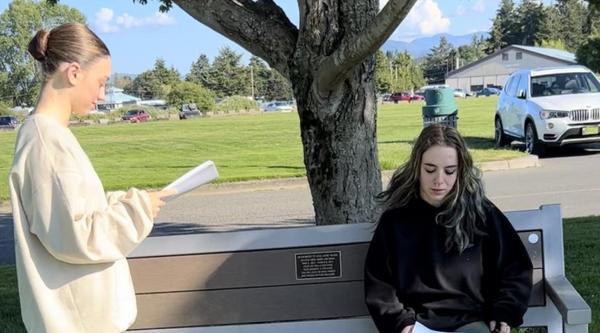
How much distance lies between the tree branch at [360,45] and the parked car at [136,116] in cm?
5825

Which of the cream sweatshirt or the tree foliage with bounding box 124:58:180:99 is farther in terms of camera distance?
the tree foliage with bounding box 124:58:180:99

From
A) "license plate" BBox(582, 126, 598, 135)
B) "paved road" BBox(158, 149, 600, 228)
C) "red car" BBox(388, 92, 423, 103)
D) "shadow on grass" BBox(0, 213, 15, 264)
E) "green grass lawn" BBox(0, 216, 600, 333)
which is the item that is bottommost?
"red car" BBox(388, 92, 423, 103)

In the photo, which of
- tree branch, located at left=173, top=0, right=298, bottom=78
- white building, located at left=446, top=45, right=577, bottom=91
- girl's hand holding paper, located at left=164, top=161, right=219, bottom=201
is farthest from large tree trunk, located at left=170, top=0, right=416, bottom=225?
white building, located at left=446, top=45, right=577, bottom=91

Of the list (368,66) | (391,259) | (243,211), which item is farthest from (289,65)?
(243,211)

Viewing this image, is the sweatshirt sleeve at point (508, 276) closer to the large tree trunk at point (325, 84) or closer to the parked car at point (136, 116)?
the large tree trunk at point (325, 84)

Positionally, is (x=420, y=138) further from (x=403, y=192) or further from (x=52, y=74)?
(x=52, y=74)

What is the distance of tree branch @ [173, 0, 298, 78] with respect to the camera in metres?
3.86

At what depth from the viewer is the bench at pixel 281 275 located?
3.20m

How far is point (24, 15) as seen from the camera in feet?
254

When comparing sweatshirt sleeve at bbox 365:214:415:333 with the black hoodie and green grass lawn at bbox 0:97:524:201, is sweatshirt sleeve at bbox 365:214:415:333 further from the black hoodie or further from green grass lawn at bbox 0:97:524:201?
green grass lawn at bbox 0:97:524:201

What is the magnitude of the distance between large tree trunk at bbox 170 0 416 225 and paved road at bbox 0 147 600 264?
16.0 feet

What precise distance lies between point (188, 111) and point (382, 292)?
66095mm

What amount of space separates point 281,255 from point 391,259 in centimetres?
54

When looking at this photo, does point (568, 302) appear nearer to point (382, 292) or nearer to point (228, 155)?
point (382, 292)
